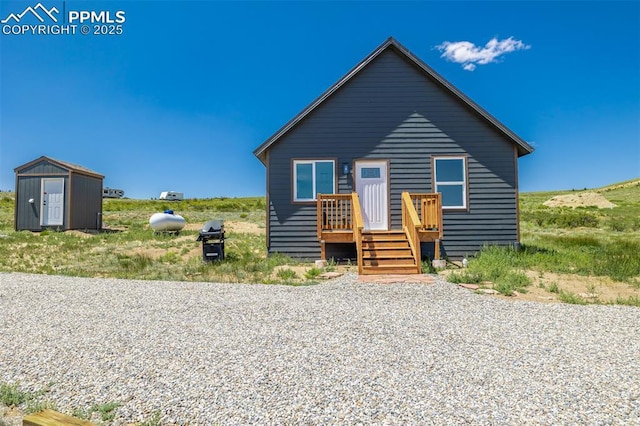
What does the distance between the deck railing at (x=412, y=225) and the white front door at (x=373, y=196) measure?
31.6 inches

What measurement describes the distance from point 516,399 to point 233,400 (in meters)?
2.25

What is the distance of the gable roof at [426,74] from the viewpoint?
11461mm

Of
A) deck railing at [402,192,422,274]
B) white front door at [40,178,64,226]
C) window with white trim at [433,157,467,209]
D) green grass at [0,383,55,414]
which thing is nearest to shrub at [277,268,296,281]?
deck railing at [402,192,422,274]

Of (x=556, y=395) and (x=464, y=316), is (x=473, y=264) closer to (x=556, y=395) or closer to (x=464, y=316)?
(x=464, y=316)

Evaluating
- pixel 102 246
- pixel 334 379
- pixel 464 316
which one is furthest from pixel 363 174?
pixel 102 246

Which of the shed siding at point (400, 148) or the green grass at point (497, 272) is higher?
the shed siding at point (400, 148)

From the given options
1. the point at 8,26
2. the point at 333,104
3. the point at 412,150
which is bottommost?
the point at 412,150

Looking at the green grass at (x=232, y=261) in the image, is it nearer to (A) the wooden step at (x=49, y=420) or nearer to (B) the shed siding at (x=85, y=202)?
(B) the shed siding at (x=85, y=202)

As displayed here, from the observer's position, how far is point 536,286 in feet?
26.0

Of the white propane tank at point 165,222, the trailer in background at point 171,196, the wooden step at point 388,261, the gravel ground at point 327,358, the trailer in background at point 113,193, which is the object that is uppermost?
the trailer in background at point 113,193

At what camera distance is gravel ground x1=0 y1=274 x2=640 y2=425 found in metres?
2.96

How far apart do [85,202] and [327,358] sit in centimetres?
2151

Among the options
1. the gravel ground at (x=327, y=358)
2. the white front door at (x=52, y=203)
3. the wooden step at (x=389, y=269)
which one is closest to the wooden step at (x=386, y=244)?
the wooden step at (x=389, y=269)

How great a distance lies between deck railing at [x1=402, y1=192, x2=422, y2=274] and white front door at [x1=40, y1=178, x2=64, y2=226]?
57.9 ft
